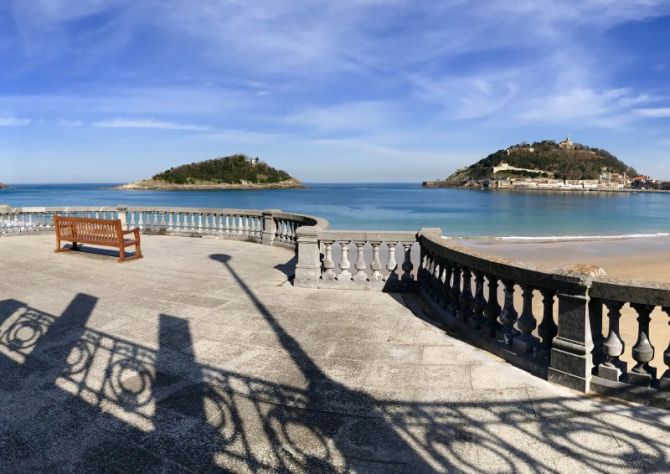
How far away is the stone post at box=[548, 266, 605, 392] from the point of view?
3.57 metres

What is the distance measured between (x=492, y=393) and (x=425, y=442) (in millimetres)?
982

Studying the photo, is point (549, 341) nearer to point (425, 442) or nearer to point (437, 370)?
point (437, 370)

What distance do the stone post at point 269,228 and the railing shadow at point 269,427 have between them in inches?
329

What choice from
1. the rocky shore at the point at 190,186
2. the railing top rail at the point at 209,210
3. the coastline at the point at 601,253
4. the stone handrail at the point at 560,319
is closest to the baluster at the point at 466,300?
the stone handrail at the point at 560,319

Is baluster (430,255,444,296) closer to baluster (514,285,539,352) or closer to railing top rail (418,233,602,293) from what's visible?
railing top rail (418,233,602,293)

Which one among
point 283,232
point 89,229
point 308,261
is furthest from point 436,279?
point 89,229

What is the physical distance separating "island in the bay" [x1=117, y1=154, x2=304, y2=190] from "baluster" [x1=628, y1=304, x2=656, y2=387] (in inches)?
7069

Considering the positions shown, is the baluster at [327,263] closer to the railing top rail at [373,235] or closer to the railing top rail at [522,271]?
the railing top rail at [373,235]

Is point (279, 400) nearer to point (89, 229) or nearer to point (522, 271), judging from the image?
point (522, 271)

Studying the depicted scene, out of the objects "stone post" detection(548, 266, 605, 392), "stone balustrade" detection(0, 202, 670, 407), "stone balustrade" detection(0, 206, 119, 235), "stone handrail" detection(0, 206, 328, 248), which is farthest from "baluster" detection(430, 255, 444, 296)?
"stone balustrade" detection(0, 206, 119, 235)

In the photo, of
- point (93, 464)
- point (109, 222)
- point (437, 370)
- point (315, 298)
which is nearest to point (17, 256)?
point (109, 222)

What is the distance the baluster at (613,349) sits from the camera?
139 inches

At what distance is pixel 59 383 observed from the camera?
150 inches

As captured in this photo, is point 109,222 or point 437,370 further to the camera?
point 109,222
